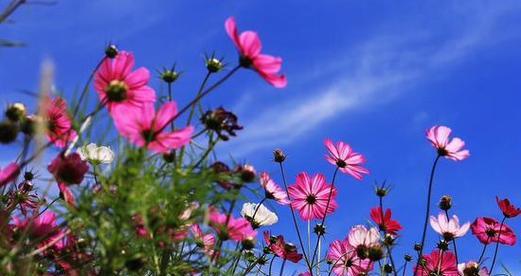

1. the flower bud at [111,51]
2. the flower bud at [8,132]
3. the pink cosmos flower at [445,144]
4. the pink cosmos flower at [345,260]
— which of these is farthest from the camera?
the pink cosmos flower at [345,260]

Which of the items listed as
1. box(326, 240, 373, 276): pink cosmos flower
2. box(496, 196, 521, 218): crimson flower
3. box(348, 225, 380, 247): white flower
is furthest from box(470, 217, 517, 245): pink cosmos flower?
box(348, 225, 380, 247): white flower

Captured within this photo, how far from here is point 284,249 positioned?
103 inches

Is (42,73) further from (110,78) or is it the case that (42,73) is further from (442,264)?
(442,264)

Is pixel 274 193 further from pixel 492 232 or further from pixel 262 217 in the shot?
pixel 492 232

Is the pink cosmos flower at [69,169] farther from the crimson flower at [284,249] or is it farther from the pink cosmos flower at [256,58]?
the crimson flower at [284,249]

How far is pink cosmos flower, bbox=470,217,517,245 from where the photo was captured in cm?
291

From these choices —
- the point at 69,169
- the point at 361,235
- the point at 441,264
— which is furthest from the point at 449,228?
the point at 69,169

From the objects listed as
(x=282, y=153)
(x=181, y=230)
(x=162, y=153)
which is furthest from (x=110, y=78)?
(x=282, y=153)

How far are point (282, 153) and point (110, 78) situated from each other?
4.75ft

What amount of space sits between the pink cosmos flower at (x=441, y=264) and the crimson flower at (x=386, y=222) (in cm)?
32

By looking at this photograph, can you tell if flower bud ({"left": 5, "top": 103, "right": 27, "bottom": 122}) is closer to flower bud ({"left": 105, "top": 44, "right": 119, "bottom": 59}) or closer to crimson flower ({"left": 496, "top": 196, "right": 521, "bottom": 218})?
flower bud ({"left": 105, "top": 44, "right": 119, "bottom": 59})

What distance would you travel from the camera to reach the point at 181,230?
1.47 metres

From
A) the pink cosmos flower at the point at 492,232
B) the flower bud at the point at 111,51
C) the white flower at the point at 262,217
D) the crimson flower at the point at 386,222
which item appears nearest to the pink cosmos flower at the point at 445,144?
the crimson flower at the point at 386,222

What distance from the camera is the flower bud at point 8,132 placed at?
1.29 metres
